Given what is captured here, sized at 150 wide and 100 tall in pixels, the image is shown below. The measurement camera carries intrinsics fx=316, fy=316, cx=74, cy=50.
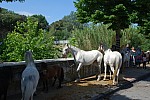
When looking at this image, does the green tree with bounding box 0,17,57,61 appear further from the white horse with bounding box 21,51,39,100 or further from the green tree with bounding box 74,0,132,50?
the white horse with bounding box 21,51,39,100

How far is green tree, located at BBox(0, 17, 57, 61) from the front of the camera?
18.1m

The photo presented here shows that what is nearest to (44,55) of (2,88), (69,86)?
(69,86)

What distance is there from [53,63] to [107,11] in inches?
221

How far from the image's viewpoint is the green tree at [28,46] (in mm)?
18078

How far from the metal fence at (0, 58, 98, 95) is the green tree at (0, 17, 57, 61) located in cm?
285

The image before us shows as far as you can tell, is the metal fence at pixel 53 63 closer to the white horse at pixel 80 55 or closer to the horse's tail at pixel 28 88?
the white horse at pixel 80 55

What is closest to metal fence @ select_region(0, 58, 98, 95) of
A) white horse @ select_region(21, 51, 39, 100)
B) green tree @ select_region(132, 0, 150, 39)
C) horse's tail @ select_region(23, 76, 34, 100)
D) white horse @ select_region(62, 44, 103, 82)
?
white horse @ select_region(62, 44, 103, 82)

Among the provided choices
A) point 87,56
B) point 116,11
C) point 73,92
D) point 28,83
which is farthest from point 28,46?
point 28,83

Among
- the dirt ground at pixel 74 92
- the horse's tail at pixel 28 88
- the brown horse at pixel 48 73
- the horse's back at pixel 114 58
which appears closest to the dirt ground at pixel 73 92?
the dirt ground at pixel 74 92

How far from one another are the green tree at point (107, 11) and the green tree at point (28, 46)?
2.76 meters

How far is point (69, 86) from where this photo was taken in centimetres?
1349

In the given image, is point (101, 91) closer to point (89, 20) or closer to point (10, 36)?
point (89, 20)

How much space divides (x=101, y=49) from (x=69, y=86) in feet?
12.4

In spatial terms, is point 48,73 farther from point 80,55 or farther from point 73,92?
point 80,55
